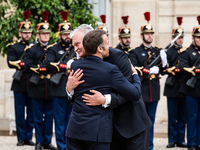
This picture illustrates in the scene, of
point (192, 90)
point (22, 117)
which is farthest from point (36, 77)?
point (192, 90)

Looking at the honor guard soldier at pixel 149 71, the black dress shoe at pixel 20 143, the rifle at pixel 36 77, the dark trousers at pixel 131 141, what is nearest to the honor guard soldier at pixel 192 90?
the honor guard soldier at pixel 149 71

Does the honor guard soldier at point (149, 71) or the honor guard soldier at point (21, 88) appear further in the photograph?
the honor guard soldier at point (21, 88)

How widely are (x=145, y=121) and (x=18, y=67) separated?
14.9 feet

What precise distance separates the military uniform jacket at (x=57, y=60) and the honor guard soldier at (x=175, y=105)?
185 centimetres

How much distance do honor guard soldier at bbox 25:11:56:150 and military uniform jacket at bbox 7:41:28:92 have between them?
417 mm

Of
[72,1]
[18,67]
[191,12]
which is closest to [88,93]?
[18,67]

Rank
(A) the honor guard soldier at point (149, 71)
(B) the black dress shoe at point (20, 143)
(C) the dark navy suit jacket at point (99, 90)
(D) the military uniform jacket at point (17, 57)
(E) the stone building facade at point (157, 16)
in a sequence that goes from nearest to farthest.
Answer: (C) the dark navy suit jacket at point (99, 90) → (A) the honor guard soldier at point (149, 71) → (B) the black dress shoe at point (20, 143) → (D) the military uniform jacket at point (17, 57) → (E) the stone building facade at point (157, 16)

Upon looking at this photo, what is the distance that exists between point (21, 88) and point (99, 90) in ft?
15.2

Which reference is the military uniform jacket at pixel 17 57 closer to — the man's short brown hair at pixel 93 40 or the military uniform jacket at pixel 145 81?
the military uniform jacket at pixel 145 81

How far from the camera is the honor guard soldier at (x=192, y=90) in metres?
7.80

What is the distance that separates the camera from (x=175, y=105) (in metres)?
8.67

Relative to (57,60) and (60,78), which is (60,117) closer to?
(60,78)

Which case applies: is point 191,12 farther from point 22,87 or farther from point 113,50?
point 113,50

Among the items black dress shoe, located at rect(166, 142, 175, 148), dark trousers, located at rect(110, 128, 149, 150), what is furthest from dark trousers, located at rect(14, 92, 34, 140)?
dark trousers, located at rect(110, 128, 149, 150)
